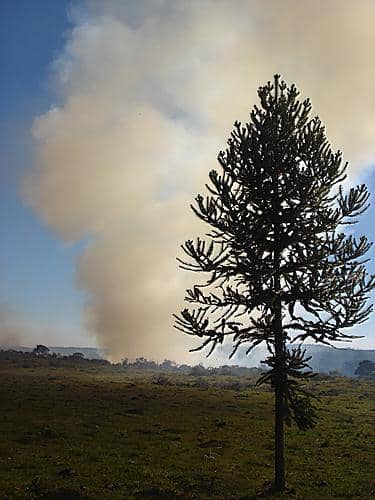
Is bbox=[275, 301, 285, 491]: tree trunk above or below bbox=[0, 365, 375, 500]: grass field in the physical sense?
above

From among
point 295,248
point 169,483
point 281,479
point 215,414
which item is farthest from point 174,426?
point 295,248

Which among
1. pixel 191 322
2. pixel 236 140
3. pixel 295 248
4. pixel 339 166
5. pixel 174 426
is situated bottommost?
pixel 174 426

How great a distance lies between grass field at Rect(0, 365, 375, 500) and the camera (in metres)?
18.3

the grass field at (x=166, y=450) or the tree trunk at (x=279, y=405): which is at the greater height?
the tree trunk at (x=279, y=405)

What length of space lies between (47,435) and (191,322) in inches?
706

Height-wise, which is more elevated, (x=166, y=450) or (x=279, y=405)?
(x=279, y=405)

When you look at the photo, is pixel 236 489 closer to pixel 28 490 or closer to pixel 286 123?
pixel 28 490

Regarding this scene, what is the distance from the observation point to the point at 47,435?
29.4m

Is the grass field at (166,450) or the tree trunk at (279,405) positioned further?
the grass field at (166,450)

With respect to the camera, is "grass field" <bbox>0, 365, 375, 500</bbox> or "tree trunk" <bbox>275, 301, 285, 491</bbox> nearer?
"tree trunk" <bbox>275, 301, 285, 491</bbox>

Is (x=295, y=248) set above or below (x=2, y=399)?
above

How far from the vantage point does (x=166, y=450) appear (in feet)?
87.9

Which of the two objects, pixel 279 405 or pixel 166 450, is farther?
pixel 166 450

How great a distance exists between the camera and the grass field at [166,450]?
1831 centimetres
